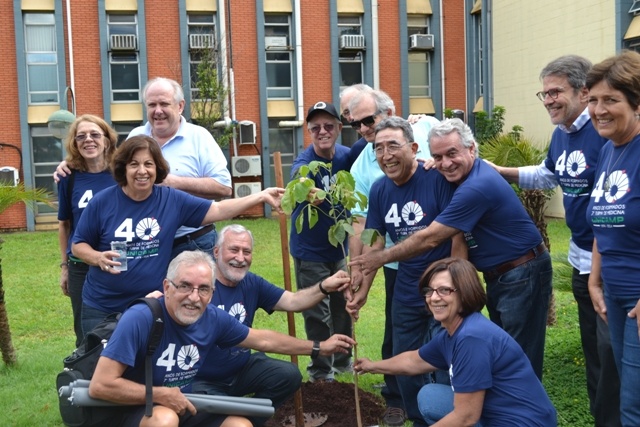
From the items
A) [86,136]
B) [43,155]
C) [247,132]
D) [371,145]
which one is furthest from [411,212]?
[43,155]

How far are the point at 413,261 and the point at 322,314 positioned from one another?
5.66ft

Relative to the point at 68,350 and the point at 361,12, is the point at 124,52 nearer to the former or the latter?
the point at 361,12

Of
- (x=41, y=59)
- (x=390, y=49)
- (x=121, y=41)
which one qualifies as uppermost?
(x=121, y=41)

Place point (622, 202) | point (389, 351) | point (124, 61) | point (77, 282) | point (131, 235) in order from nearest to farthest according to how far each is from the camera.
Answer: point (622, 202) < point (131, 235) < point (77, 282) < point (389, 351) < point (124, 61)

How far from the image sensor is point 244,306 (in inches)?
216

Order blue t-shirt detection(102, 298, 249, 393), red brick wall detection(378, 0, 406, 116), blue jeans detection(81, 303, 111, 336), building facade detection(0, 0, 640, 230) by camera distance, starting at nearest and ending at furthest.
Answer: blue t-shirt detection(102, 298, 249, 393)
blue jeans detection(81, 303, 111, 336)
building facade detection(0, 0, 640, 230)
red brick wall detection(378, 0, 406, 116)

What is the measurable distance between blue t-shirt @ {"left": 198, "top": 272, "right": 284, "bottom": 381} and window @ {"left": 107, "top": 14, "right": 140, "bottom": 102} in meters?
21.4

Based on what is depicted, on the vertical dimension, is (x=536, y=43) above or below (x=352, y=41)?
below

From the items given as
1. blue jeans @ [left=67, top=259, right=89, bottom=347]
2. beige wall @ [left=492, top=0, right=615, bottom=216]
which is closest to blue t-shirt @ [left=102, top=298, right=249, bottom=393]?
blue jeans @ [left=67, top=259, right=89, bottom=347]

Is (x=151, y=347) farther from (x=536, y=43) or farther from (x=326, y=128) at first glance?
(x=536, y=43)

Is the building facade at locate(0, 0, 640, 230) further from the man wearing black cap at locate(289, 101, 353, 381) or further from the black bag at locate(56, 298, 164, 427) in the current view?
the black bag at locate(56, 298, 164, 427)

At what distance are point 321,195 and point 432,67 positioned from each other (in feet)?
80.7

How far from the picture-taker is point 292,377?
5453 millimetres

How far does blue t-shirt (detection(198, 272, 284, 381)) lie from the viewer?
17.5 ft
